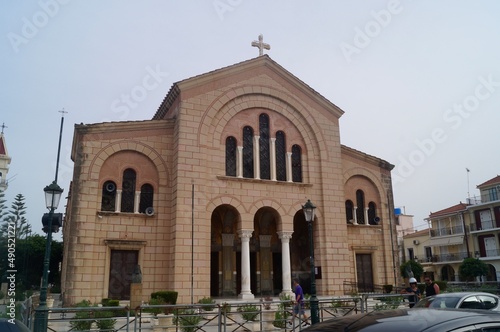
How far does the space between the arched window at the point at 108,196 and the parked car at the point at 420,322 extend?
57.0 ft

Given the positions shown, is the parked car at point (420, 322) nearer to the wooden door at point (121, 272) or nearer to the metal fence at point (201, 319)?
the metal fence at point (201, 319)

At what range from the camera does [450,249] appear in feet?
163

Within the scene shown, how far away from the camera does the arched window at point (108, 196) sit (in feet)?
65.1

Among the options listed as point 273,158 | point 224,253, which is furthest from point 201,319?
point 273,158

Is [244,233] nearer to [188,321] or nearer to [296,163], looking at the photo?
[296,163]

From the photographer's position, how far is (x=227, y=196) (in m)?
20.9

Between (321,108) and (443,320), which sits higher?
(321,108)

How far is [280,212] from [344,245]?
170 inches

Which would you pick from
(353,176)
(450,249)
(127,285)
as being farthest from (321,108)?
(450,249)

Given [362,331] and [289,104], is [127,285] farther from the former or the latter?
[362,331]

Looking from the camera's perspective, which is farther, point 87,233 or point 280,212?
point 280,212

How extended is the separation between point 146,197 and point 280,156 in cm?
773

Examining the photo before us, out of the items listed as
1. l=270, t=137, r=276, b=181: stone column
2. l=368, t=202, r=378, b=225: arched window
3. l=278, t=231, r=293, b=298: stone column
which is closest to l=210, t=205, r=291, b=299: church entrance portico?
l=278, t=231, r=293, b=298: stone column

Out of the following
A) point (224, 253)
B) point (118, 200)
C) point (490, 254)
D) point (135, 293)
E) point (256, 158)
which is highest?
point (256, 158)
